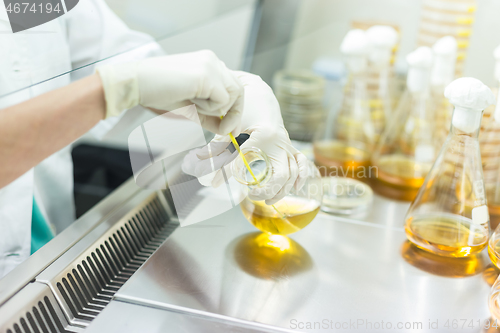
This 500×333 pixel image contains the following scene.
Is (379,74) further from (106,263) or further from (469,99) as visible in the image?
(106,263)

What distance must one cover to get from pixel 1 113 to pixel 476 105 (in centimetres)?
72

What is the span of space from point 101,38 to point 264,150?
55 cm

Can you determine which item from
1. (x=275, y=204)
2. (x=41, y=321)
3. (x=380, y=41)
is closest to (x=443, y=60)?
(x=380, y=41)

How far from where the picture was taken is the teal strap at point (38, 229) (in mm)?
1014

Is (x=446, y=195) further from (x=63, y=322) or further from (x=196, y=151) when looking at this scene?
(x=63, y=322)

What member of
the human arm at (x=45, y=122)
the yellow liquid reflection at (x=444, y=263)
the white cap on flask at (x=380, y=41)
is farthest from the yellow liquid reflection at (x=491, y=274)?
the human arm at (x=45, y=122)

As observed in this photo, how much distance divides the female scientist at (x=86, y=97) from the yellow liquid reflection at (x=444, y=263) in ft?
0.93

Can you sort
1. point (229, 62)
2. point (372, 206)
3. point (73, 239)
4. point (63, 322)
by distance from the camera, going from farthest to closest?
1. point (229, 62)
2. point (372, 206)
3. point (73, 239)
4. point (63, 322)

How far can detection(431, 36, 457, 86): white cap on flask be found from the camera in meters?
0.97

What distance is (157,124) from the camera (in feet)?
2.25

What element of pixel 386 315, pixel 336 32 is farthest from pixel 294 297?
pixel 336 32

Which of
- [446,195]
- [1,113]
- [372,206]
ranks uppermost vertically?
[1,113]

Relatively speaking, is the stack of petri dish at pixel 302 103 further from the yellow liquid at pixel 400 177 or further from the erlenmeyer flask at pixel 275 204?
the erlenmeyer flask at pixel 275 204

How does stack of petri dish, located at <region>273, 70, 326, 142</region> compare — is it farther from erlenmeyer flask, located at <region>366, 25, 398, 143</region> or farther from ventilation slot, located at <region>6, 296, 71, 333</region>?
ventilation slot, located at <region>6, 296, 71, 333</region>
